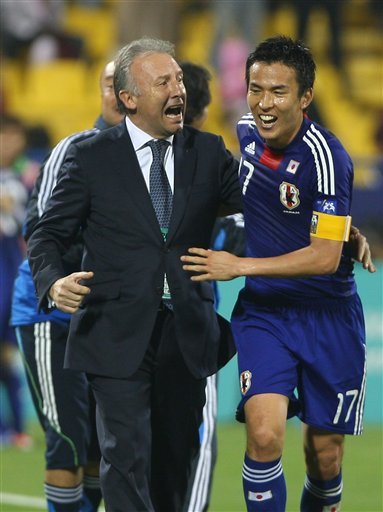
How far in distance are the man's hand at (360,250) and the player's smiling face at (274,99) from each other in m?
0.60

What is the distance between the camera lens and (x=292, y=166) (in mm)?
5473

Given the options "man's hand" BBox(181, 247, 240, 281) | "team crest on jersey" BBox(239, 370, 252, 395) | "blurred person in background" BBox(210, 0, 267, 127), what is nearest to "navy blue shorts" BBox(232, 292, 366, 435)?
"team crest on jersey" BBox(239, 370, 252, 395)

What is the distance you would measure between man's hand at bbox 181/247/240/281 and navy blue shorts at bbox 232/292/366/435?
497 mm

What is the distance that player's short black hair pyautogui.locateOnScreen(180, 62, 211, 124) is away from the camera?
20.9 feet

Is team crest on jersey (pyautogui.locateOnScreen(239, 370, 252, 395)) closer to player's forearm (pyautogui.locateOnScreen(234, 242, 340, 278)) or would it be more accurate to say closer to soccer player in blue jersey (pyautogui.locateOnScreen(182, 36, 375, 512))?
soccer player in blue jersey (pyautogui.locateOnScreen(182, 36, 375, 512))

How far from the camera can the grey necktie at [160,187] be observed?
5375mm

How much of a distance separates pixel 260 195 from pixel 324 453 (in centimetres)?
117

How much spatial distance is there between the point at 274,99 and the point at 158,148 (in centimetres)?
51

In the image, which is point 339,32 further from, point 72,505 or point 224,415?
point 72,505

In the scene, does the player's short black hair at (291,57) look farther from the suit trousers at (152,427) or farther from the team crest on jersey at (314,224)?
the suit trousers at (152,427)

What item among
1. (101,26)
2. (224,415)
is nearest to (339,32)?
(101,26)

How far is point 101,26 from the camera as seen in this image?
18.0 metres

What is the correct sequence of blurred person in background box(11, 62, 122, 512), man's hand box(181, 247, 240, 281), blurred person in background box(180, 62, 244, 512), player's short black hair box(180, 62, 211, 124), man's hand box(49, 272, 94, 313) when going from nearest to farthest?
man's hand box(49, 272, 94, 313) < man's hand box(181, 247, 240, 281) < blurred person in background box(11, 62, 122, 512) < blurred person in background box(180, 62, 244, 512) < player's short black hair box(180, 62, 211, 124)

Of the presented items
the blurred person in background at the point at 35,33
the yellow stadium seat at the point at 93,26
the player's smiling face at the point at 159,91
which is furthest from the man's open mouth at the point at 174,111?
the yellow stadium seat at the point at 93,26
